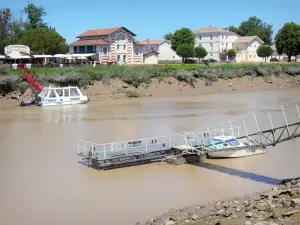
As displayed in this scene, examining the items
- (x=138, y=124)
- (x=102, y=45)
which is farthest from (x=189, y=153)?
(x=102, y=45)

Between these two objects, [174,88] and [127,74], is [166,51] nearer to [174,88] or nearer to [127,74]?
[174,88]

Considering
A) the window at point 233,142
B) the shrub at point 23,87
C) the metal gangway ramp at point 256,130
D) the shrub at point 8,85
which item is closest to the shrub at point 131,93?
the shrub at point 23,87

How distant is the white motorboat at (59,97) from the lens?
43281 millimetres

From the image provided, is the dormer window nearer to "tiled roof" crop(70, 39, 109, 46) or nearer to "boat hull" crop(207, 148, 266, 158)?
"tiled roof" crop(70, 39, 109, 46)

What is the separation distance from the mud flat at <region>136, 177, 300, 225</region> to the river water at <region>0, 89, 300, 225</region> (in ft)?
5.34

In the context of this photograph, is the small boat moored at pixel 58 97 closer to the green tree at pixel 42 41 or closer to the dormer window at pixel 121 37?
the green tree at pixel 42 41

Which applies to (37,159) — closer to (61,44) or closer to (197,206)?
(197,206)

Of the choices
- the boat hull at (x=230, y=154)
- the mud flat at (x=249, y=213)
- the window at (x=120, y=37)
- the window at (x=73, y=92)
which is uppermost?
the window at (x=120, y=37)

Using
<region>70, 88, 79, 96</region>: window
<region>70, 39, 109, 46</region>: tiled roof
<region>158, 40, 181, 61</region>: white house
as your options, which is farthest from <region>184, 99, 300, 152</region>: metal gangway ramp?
<region>158, 40, 181, 61</region>: white house

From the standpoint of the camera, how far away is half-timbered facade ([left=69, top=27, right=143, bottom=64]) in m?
77.8

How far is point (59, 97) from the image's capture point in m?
44.0

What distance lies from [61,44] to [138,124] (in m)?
48.3

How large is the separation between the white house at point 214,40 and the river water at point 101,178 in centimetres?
8046

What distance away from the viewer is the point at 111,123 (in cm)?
3250
